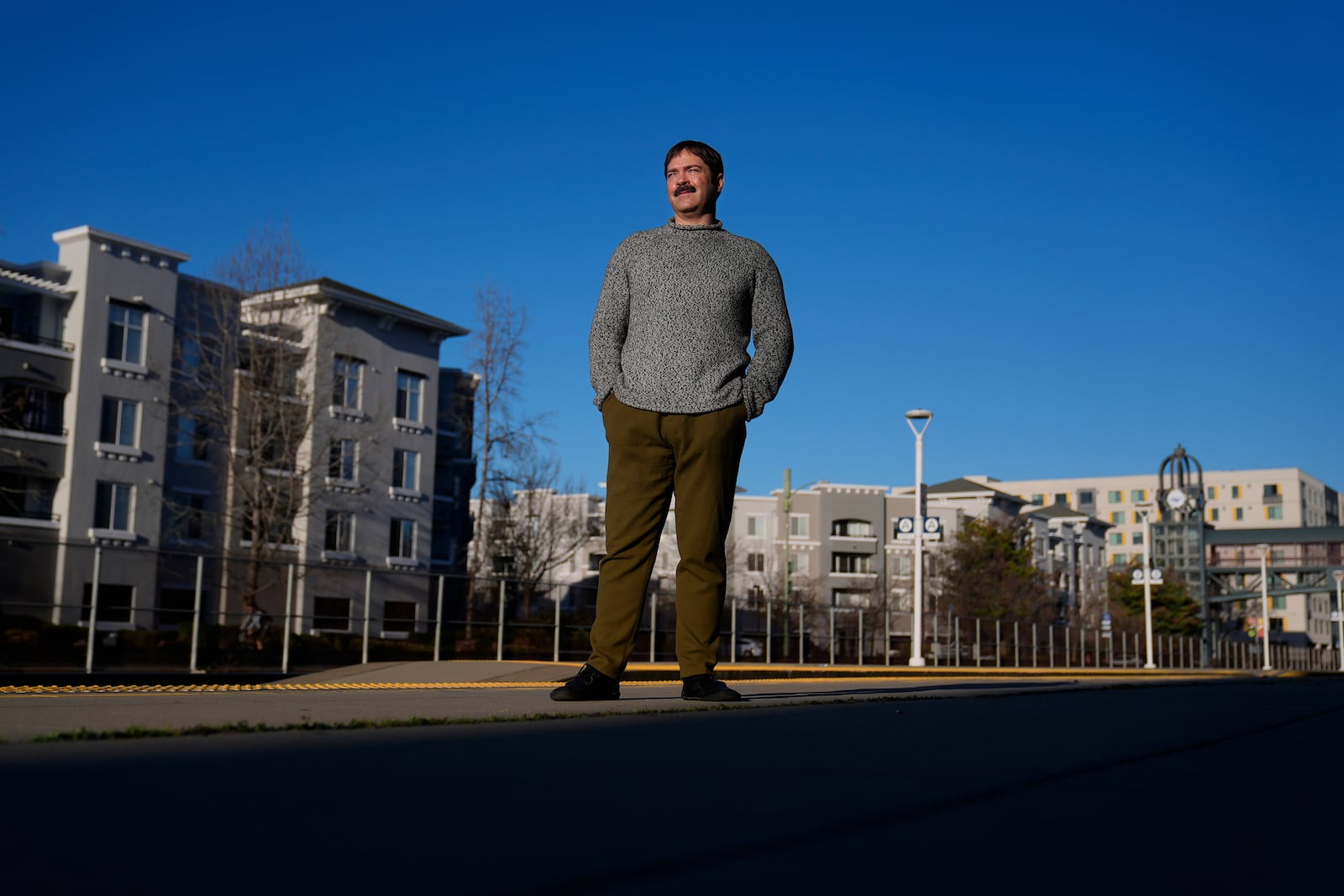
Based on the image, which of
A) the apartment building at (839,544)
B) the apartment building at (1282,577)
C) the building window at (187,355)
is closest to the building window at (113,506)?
the building window at (187,355)

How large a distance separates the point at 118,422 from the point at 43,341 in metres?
3.05

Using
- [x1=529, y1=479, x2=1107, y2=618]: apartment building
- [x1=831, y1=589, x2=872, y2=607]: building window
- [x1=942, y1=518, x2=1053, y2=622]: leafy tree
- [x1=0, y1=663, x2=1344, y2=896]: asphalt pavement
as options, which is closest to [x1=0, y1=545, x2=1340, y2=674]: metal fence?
[x1=0, y1=663, x2=1344, y2=896]: asphalt pavement

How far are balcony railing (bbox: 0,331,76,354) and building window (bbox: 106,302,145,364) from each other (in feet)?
3.54

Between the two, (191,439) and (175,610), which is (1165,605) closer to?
(191,439)

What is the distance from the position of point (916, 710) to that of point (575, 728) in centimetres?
181

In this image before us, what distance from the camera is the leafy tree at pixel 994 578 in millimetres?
62688

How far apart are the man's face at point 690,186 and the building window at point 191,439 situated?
121ft

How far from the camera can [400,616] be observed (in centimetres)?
2325

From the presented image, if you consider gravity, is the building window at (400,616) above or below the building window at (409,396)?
below

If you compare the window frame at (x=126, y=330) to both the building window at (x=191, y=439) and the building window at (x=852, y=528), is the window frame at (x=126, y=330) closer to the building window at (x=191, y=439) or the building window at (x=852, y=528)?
the building window at (x=191, y=439)

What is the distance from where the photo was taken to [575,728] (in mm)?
3213

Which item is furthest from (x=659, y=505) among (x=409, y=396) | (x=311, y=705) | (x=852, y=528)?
(x=852, y=528)

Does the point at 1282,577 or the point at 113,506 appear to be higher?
the point at 1282,577

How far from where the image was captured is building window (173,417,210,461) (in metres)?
39.8
